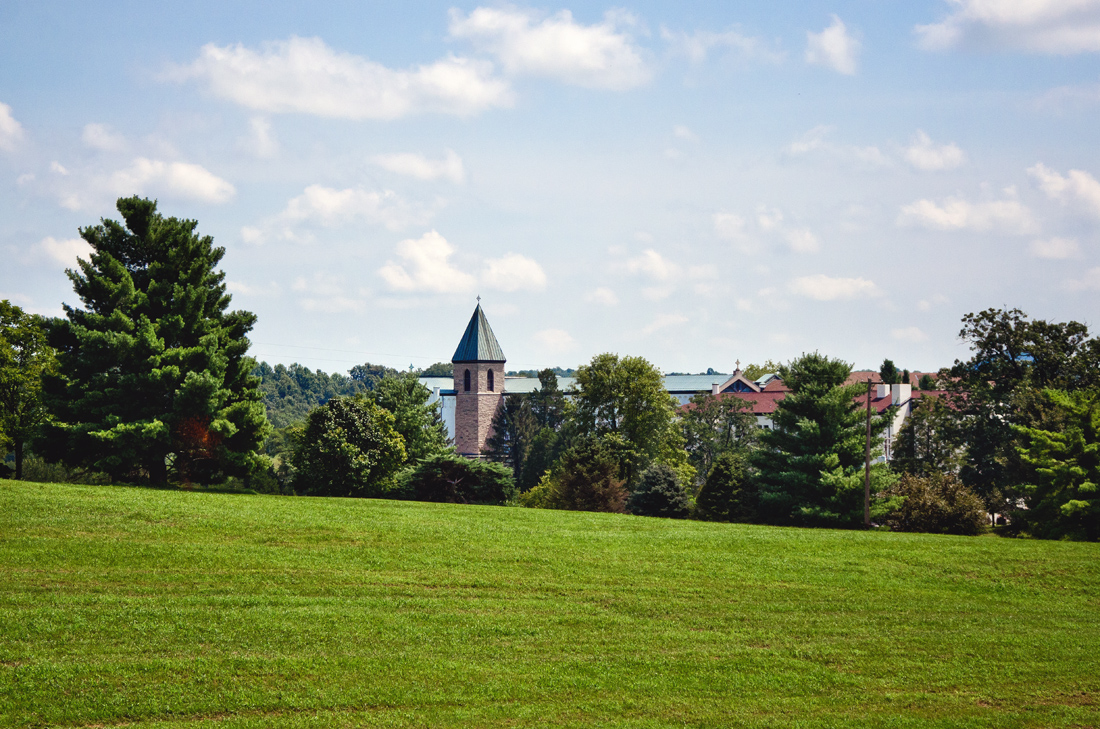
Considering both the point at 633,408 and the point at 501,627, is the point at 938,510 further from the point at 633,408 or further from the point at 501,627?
the point at 501,627

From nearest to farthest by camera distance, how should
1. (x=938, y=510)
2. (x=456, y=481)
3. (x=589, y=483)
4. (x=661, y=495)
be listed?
(x=938, y=510) < (x=661, y=495) < (x=456, y=481) < (x=589, y=483)

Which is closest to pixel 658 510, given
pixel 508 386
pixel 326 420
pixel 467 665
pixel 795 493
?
pixel 795 493

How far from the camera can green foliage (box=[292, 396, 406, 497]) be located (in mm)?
41781

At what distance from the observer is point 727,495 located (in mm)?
44094

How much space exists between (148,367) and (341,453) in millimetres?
10326

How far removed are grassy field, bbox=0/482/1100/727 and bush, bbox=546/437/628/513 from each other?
794 inches

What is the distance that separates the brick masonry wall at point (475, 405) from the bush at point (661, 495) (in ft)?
146

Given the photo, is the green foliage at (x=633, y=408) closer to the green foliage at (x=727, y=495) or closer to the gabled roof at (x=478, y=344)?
the green foliage at (x=727, y=495)

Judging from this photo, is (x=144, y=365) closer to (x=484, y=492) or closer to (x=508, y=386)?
(x=484, y=492)

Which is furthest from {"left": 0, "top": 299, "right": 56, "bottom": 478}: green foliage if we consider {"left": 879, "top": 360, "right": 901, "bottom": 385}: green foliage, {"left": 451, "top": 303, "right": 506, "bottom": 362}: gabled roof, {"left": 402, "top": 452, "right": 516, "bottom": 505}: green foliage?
{"left": 879, "top": 360, "right": 901, "bottom": 385}: green foliage

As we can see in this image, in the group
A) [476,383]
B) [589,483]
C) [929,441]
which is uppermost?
[476,383]

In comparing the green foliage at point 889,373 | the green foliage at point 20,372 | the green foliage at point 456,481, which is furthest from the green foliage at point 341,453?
the green foliage at point 889,373

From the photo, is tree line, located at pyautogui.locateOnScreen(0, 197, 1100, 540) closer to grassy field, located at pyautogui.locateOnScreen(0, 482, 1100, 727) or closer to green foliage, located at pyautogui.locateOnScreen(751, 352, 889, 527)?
green foliage, located at pyautogui.locateOnScreen(751, 352, 889, 527)

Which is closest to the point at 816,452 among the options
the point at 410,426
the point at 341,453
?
the point at 341,453
